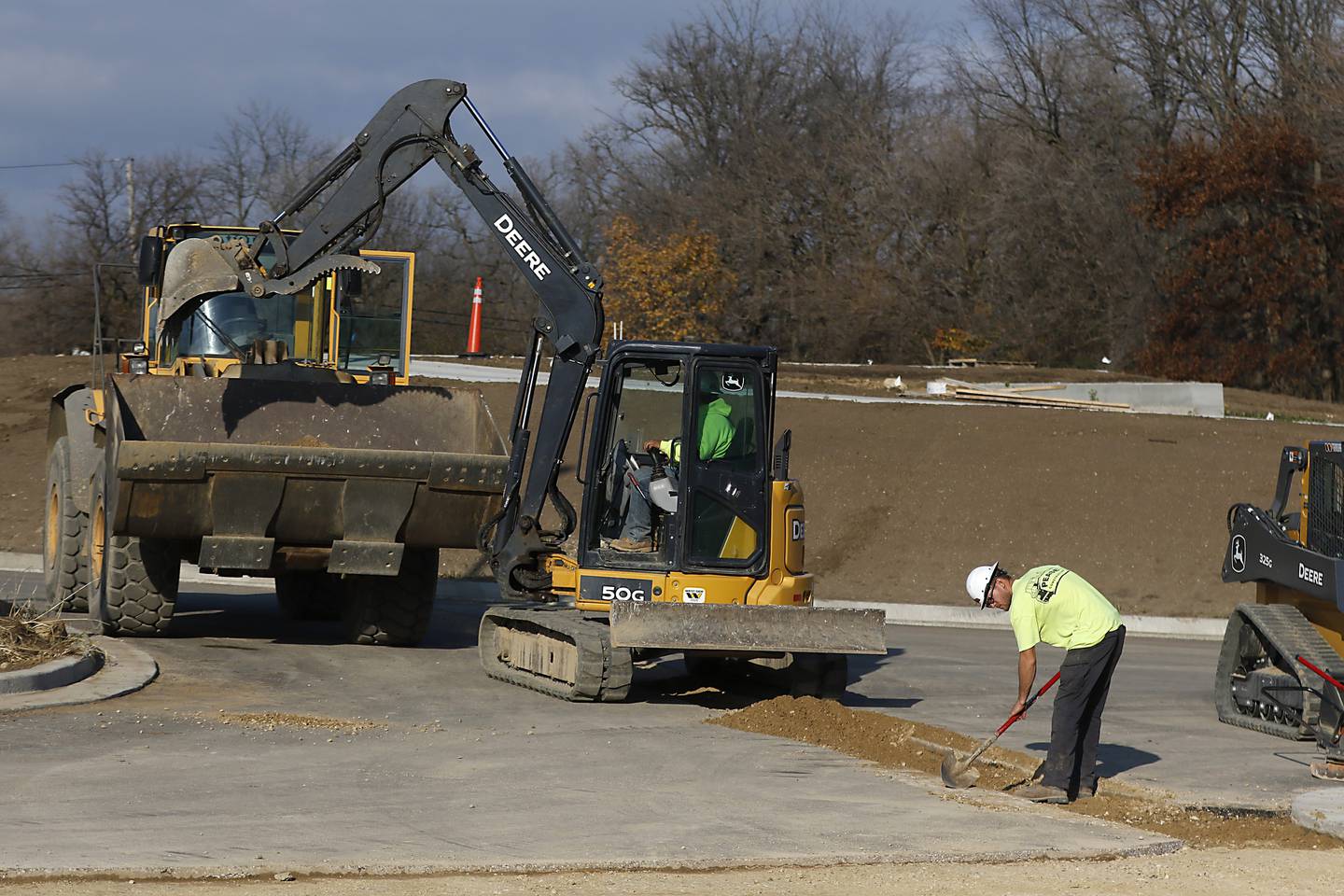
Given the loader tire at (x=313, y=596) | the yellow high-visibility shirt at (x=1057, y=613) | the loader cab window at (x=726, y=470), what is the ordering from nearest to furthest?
1. the yellow high-visibility shirt at (x=1057, y=613)
2. the loader cab window at (x=726, y=470)
3. the loader tire at (x=313, y=596)

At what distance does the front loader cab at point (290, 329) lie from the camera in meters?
15.0

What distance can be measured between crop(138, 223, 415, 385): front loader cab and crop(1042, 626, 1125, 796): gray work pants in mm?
7742

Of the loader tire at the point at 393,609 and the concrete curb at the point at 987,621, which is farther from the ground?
the loader tire at the point at 393,609

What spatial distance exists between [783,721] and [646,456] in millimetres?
2403

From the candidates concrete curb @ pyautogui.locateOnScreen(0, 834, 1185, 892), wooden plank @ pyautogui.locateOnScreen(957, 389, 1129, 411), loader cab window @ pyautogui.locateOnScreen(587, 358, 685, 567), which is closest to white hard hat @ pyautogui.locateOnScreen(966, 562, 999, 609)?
concrete curb @ pyautogui.locateOnScreen(0, 834, 1185, 892)

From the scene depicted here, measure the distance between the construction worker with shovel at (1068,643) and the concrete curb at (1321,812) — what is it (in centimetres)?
115

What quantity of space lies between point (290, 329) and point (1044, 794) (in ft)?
29.8

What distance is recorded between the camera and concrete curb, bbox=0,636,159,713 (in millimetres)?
10469

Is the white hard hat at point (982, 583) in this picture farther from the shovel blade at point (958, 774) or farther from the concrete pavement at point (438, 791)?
the concrete pavement at point (438, 791)

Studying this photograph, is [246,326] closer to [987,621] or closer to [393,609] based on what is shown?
[393,609]

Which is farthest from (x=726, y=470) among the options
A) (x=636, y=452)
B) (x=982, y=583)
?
(x=982, y=583)

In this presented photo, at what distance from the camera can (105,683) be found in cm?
1124

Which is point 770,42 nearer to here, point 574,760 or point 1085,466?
point 1085,466

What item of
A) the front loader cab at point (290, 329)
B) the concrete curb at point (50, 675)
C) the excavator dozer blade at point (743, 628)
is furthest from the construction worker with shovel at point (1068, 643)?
the front loader cab at point (290, 329)
